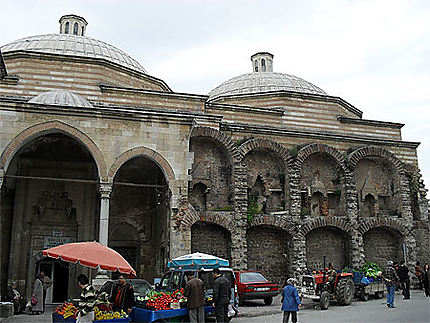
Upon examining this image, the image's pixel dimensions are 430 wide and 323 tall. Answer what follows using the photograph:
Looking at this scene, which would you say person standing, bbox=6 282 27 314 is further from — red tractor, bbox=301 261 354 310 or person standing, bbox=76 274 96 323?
red tractor, bbox=301 261 354 310

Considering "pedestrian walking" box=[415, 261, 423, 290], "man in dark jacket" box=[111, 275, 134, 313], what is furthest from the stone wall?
"man in dark jacket" box=[111, 275, 134, 313]

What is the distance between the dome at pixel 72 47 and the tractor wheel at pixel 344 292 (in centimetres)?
1297

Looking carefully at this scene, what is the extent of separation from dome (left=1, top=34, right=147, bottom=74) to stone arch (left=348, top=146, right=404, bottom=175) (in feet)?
35.2

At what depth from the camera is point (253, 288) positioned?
1272cm

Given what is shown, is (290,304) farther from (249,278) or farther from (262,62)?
(262,62)

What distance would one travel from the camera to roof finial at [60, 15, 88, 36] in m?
22.9

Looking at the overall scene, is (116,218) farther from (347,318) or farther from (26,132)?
(347,318)

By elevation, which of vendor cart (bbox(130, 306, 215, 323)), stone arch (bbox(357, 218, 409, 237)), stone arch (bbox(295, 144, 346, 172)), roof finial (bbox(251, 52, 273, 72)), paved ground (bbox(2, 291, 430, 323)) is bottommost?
paved ground (bbox(2, 291, 430, 323))

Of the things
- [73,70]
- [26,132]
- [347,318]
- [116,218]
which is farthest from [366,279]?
[73,70]

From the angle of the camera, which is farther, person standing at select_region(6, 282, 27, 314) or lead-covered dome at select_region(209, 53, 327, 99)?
lead-covered dome at select_region(209, 53, 327, 99)

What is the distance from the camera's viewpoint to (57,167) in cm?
1717

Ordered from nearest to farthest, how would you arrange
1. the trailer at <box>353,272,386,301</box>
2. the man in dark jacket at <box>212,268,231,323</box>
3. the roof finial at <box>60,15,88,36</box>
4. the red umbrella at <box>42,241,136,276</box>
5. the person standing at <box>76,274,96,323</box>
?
the person standing at <box>76,274,96,323</box>, the red umbrella at <box>42,241,136,276</box>, the man in dark jacket at <box>212,268,231,323</box>, the trailer at <box>353,272,386,301</box>, the roof finial at <box>60,15,88,36</box>

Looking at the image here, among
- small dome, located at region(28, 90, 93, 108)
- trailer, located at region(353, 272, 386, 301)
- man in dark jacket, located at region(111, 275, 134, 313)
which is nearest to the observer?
man in dark jacket, located at region(111, 275, 134, 313)

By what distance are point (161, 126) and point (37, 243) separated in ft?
22.7
